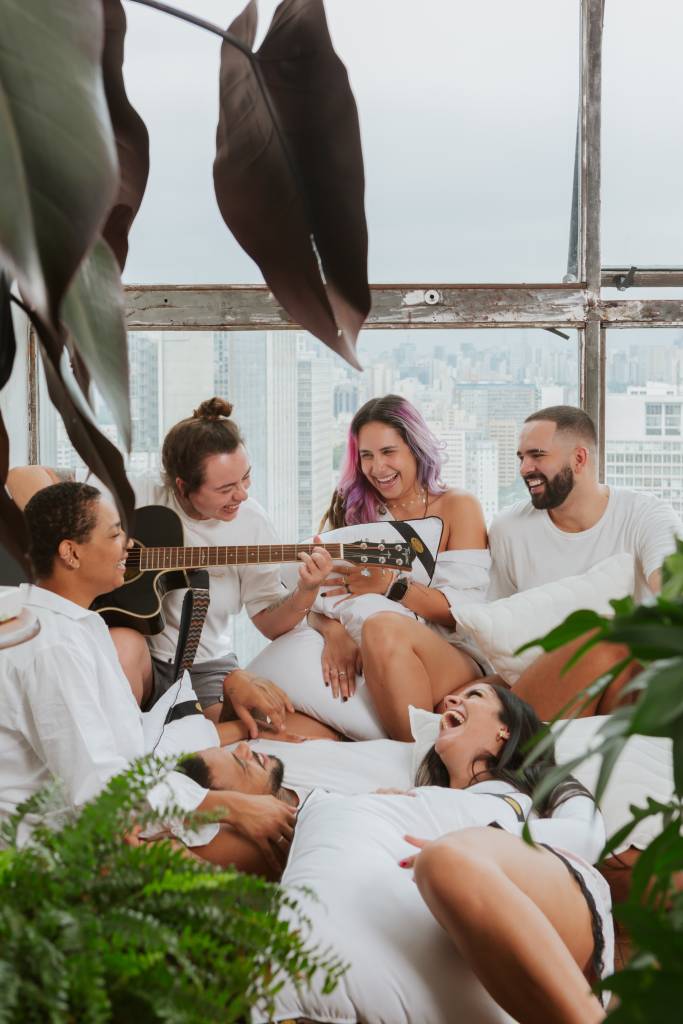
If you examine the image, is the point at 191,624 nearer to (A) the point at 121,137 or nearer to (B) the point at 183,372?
(B) the point at 183,372

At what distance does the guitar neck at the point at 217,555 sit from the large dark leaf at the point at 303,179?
226cm

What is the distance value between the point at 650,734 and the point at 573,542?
268cm

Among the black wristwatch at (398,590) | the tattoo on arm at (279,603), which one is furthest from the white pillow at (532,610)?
the tattoo on arm at (279,603)

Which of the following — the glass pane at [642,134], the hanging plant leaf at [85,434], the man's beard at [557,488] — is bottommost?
the man's beard at [557,488]

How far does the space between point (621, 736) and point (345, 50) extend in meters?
4.00

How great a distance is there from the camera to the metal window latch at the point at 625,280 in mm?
4054

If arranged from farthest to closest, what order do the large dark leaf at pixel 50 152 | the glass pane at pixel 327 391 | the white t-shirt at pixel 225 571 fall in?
1. the glass pane at pixel 327 391
2. the white t-shirt at pixel 225 571
3. the large dark leaf at pixel 50 152

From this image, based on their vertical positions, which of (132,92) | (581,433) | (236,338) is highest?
(132,92)

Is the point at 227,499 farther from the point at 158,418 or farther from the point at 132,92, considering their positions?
the point at 132,92

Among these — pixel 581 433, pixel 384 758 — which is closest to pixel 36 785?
pixel 384 758

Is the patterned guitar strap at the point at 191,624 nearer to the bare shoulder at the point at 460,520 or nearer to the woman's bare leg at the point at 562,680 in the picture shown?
the bare shoulder at the point at 460,520

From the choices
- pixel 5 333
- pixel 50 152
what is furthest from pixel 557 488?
pixel 50 152

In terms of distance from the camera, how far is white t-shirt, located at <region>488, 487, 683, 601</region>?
3.14m

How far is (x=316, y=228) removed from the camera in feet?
2.72
